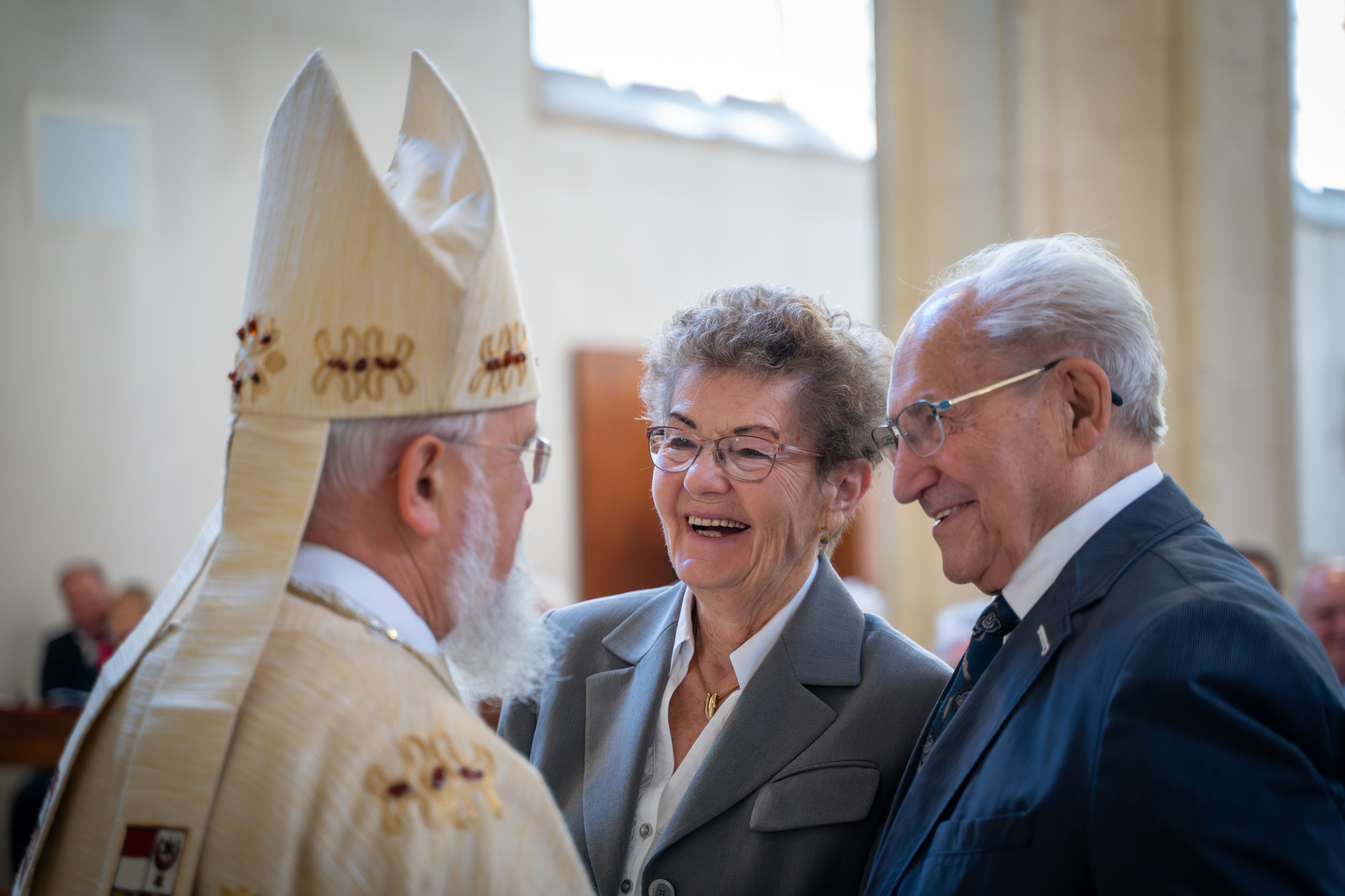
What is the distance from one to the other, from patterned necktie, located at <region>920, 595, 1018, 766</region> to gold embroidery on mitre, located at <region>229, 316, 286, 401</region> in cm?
118

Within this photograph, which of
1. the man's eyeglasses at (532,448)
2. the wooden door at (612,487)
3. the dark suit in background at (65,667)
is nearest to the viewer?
the man's eyeglasses at (532,448)

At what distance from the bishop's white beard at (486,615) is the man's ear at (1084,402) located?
2.93 feet

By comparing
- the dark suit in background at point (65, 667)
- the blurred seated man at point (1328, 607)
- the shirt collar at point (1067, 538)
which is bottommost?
the dark suit in background at point (65, 667)

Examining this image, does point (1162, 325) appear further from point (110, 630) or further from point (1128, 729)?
point (110, 630)

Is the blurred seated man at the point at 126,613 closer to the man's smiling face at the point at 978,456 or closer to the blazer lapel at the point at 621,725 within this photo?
the blazer lapel at the point at 621,725

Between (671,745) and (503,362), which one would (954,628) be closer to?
(671,745)

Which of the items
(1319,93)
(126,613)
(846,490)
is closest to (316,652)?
(846,490)

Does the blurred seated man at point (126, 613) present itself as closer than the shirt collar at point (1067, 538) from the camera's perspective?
No

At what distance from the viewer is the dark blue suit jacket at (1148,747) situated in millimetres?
1325

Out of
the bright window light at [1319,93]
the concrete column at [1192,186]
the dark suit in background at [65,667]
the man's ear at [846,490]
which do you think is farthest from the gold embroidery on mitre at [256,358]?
the dark suit in background at [65,667]

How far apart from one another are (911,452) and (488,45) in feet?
29.9

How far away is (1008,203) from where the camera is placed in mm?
5035

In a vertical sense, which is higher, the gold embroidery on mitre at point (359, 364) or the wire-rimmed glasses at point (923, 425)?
the gold embroidery on mitre at point (359, 364)

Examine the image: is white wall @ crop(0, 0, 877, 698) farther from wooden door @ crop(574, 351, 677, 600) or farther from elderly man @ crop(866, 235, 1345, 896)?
elderly man @ crop(866, 235, 1345, 896)
